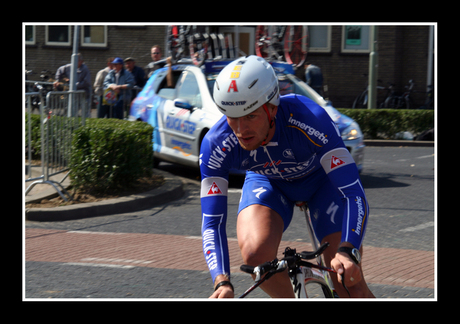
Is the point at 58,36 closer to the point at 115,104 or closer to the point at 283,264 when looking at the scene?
the point at 115,104

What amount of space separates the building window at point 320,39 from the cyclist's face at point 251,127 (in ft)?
72.4

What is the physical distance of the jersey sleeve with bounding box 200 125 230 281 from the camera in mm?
2789

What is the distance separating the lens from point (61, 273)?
5.43m

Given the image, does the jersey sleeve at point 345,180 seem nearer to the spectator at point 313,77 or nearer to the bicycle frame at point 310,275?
the bicycle frame at point 310,275

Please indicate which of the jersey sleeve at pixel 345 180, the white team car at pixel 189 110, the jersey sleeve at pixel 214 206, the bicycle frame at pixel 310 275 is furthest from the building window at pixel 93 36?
the jersey sleeve at pixel 345 180

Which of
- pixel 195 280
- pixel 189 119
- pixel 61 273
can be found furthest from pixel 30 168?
pixel 195 280

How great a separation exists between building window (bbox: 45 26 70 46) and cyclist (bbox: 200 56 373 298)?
2366cm

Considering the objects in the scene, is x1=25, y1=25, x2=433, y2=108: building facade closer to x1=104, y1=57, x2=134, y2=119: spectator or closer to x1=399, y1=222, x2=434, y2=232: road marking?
x1=104, y1=57, x2=134, y2=119: spectator

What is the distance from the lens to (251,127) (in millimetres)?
2844

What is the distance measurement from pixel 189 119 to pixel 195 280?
498cm

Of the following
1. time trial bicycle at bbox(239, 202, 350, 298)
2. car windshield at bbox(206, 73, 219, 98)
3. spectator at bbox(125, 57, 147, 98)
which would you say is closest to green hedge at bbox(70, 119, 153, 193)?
car windshield at bbox(206, 73, 219, 98)

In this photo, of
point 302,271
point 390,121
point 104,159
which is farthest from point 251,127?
point 390,121

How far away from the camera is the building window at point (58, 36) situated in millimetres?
25389

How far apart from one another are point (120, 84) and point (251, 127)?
1064cm
